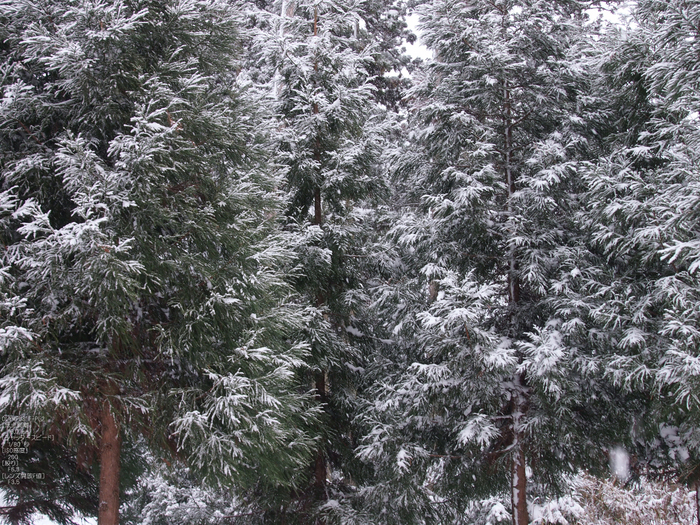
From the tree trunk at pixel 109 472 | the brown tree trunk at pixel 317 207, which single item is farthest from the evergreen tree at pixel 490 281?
the tree trunk at pixel 109 472

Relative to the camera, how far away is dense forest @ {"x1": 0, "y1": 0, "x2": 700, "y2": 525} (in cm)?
454

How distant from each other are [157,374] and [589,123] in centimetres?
665

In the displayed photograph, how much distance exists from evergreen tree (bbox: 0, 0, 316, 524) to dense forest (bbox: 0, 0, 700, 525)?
0.12ft

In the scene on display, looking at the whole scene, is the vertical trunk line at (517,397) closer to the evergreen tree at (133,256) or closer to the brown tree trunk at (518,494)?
the brown tree trunk at (518,494)

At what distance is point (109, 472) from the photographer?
5.05 meters

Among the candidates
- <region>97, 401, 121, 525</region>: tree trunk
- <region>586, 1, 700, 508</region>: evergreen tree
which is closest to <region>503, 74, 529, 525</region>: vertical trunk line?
<region>586, 1, 700, 508</region>: evergreen tree

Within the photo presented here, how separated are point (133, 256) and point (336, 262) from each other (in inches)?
146

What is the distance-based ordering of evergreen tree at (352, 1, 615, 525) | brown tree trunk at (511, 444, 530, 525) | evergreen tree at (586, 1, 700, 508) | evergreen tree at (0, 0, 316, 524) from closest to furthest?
evergreen tree at (0, 0, 316, 524) → evergreen tree at (586, 1, 700, 508) → evergreen tree at (352, 1, 615, 525) → brown tree trunk at (511, 444, 530, 525)

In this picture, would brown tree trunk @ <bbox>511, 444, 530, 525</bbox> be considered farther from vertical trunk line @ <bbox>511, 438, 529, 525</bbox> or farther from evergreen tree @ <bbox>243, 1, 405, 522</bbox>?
evergreen tree @ <bbox>243, 1, 405, 522</bbox>

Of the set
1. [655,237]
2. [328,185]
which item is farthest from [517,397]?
[328,185]

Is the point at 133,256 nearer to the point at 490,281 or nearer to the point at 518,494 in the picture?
the point at 490,281

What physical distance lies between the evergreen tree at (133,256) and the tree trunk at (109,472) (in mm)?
15

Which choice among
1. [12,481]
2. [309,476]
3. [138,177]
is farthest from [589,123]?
[12,481]

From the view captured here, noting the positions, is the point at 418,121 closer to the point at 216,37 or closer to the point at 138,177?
the point at 216,37
